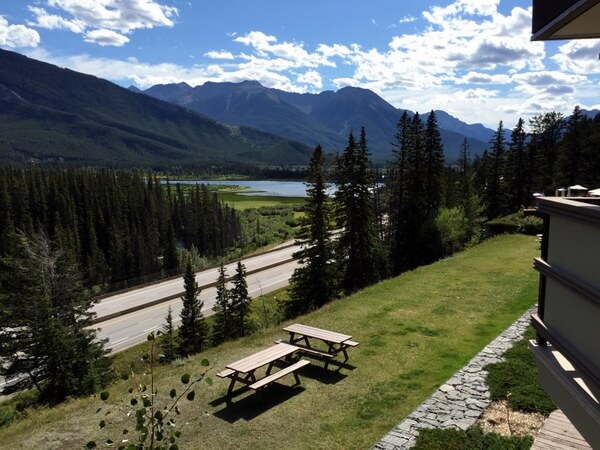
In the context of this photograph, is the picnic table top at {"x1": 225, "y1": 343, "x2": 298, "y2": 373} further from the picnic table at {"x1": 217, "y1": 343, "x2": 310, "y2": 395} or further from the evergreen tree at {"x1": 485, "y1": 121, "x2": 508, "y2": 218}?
the evergreen tree at {"x1": 485, "y1": 121, "x2": 508, "y2": 218}

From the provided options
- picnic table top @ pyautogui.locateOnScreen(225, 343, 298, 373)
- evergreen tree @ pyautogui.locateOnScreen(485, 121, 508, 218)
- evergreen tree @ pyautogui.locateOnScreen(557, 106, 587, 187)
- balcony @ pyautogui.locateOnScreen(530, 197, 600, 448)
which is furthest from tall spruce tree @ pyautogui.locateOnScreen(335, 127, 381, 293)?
balcony @ pyautogui.locateOnScreen(530, 197, 600, 448)

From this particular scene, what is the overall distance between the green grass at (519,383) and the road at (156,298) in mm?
30936

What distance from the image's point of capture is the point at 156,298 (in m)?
53.1

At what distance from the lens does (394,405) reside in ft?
36.9

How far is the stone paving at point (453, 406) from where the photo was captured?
921cm

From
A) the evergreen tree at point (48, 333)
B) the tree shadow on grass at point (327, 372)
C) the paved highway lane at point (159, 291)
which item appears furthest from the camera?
the paved highway lane at point (159, 291)

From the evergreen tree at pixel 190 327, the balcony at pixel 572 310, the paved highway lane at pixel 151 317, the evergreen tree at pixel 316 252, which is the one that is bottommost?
the paved highway lane at pixel 151 317

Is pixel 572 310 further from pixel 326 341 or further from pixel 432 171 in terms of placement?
pixel 432 171

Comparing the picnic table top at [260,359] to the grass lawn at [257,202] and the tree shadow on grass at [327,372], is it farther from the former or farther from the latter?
the grass lawn at [257,202]

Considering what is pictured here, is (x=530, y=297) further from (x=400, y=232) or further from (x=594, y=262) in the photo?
(x=400, y=232)

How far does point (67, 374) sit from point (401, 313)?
63.9ft

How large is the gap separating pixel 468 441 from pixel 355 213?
2929 centimetres

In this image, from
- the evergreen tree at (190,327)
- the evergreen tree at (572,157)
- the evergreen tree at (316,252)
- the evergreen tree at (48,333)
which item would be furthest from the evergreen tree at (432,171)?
the evergreen tree at (48,333)

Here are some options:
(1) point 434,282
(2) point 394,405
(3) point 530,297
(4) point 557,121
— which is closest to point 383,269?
(1) point 434,282
